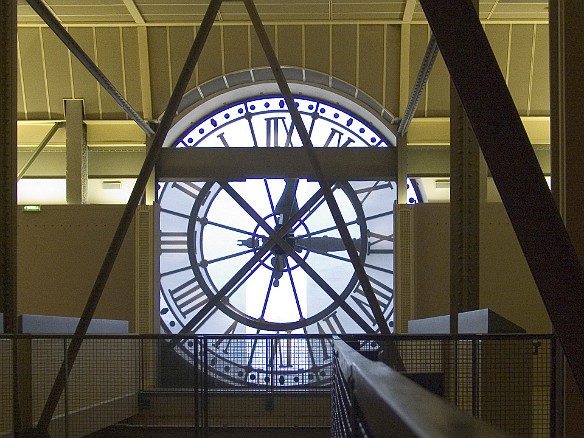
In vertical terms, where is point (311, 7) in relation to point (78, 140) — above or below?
above

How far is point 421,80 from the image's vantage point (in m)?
9.16

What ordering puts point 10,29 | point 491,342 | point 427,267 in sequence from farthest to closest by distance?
point 427,267
point 10,29
point 491,342

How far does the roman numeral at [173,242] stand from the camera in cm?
1359

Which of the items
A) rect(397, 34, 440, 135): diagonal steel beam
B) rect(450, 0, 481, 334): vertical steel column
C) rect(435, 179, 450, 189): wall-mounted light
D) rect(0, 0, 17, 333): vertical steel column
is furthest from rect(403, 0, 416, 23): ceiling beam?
rect(0, 0, 17, 333): vertical steel column

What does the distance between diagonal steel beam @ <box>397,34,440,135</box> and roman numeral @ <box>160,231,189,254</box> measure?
350 centimetres

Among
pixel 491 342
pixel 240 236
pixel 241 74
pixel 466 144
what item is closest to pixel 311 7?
pixel 241 74

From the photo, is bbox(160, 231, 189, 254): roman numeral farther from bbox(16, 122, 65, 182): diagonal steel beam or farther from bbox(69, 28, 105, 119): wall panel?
bbox(16, 122, 65, 182): diagonal steel beam

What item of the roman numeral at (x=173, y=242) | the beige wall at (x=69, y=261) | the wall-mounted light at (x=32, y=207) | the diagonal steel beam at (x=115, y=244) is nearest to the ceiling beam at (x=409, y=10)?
the roman numeral at (x=173, y=242)

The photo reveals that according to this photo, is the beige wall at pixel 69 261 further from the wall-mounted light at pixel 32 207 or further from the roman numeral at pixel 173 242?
the roman numeral at pixel 173 242

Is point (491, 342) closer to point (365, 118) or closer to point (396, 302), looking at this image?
point (396, 302)

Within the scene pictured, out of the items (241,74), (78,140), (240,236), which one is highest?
(241,74)

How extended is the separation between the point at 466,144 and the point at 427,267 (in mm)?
5388

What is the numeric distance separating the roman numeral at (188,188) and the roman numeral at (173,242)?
0.59m

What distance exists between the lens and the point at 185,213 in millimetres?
13727
